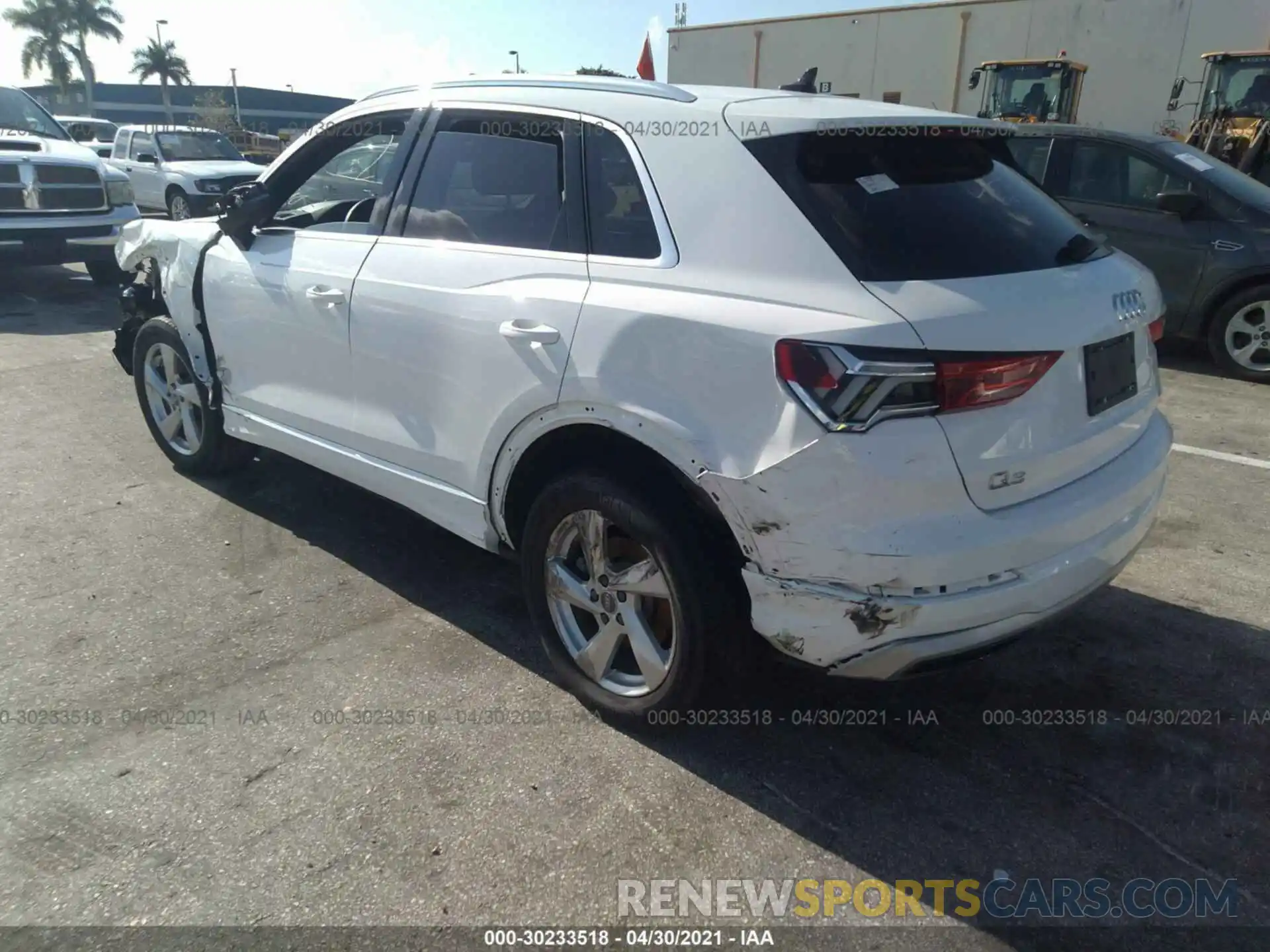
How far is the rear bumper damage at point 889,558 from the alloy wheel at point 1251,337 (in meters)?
5.73

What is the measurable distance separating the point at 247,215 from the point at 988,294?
3.11 m

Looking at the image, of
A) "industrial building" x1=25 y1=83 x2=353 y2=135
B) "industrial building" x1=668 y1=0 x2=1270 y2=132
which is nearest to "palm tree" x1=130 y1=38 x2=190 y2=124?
"industrial building" x1=25 y1=83 x2=353 y2=135

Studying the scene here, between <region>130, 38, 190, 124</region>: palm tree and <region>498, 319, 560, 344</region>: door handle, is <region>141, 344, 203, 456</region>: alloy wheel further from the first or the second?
<region>130, 38, 190, 124</region>: palm tree

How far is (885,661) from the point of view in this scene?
2.36m

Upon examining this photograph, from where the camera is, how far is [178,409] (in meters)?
4.89

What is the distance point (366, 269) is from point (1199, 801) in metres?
3.20

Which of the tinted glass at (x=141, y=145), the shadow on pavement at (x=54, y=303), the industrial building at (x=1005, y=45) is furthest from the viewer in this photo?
the industrial building at (x=1005, y=45)

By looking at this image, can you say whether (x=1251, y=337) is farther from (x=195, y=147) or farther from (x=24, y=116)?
(x=195, y=147)

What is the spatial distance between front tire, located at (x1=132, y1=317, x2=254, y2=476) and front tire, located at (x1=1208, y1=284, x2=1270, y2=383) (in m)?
6.98

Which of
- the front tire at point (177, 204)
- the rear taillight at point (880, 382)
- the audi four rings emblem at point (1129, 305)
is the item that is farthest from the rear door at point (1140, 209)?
the front tire at point (177, 204)

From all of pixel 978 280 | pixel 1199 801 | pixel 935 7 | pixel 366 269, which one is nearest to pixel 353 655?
pixel 366 269

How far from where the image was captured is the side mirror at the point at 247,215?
3990 millimetres

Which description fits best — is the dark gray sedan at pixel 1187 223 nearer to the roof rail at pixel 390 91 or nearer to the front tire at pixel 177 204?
the roof rail at pixel 390 91

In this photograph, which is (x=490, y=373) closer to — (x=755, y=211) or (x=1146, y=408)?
(x=755, y=211)
